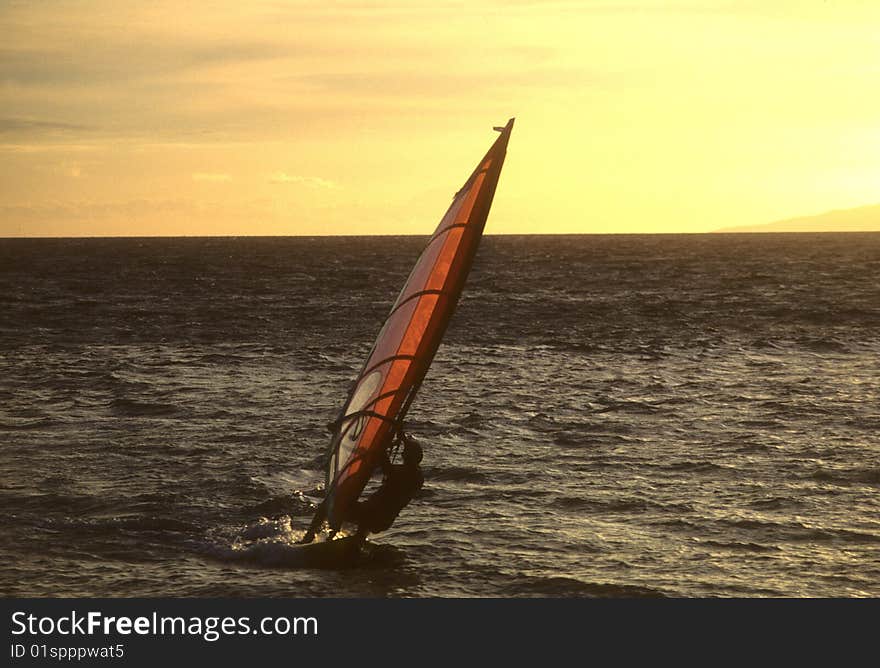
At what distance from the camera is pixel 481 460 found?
17.5 metres

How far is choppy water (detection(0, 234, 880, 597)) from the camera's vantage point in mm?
11727

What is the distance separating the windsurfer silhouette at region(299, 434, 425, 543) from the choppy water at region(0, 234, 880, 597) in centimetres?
56

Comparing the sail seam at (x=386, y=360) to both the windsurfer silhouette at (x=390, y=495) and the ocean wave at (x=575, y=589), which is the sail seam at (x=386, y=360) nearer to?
the windsurfer silhouette at (x=390, y=495)

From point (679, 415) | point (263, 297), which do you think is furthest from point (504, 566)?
point (263, 297)

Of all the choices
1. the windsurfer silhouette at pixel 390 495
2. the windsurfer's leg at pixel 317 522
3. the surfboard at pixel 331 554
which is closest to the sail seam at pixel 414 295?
the windsurfer silhouette at pixel 390 495

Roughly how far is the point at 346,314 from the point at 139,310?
9.87 m

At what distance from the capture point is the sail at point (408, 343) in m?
10.1

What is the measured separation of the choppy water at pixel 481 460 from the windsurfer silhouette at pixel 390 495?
56cm

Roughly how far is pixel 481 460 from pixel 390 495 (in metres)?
6.13

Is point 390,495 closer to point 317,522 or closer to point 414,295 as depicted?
point 317,522

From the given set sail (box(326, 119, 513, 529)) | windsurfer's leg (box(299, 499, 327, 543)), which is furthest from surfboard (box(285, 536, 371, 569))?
sail (box(326, 119, 513, 529))

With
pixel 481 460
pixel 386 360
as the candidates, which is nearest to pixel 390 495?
pixel 386 360

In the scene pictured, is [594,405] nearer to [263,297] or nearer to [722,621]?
[722,621]

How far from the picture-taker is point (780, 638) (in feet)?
30.5
